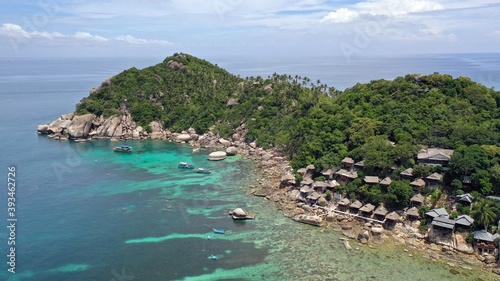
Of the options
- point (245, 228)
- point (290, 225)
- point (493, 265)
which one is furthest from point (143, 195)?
point (493, 265)

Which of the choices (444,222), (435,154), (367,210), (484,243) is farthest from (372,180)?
(484,243)

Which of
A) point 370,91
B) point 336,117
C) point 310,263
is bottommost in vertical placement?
point 310,263

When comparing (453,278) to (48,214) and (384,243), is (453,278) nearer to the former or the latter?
(384,243)

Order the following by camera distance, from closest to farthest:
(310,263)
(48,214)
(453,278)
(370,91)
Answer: (453,278), (310,263), (48,214), (370,91)

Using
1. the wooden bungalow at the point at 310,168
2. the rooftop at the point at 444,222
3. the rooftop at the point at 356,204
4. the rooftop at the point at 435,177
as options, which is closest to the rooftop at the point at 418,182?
the rooftop at the point at 435,177

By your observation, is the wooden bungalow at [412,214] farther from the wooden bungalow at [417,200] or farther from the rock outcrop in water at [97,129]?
the rock outcrop in water at [97,129]

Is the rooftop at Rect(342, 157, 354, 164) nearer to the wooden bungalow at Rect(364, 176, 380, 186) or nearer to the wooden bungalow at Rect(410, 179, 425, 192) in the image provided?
the wooden bungalow at Rect(364, 176, 380, 186)

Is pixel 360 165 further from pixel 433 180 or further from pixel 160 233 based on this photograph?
pixel 160 233
